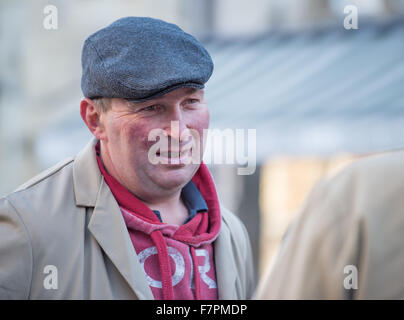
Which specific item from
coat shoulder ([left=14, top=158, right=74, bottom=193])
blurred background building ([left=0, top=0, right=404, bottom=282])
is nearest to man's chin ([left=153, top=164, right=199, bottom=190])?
coat shoulder ([left=14, top=158, right=74, bottom=193])

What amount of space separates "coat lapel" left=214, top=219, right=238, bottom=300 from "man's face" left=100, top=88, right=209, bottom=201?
0.22m

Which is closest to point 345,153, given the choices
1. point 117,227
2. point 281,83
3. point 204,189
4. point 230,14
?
point 281,83

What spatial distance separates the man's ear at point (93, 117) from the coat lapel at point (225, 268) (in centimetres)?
43

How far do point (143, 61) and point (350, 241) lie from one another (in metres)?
0.69

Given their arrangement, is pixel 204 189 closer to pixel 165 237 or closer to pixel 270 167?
pixel 165 237

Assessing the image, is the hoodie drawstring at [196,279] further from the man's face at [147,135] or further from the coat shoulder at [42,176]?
the coat shoulder at [42,176]

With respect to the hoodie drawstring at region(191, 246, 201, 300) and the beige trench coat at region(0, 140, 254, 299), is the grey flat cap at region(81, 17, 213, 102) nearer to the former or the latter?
the beige trench coat at region(0, 140, 254, 299)

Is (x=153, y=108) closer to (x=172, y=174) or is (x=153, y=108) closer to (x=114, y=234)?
(x=172, y=174)

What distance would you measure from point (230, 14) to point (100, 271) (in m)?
4.17

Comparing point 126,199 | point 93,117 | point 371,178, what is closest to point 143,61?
point 93,117

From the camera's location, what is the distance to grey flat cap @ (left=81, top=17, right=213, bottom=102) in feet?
4.76

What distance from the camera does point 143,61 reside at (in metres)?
1.47

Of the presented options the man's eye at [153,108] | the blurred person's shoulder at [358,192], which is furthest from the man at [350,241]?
the man's eye at [153,108]

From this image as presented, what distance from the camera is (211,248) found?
5.38ft
